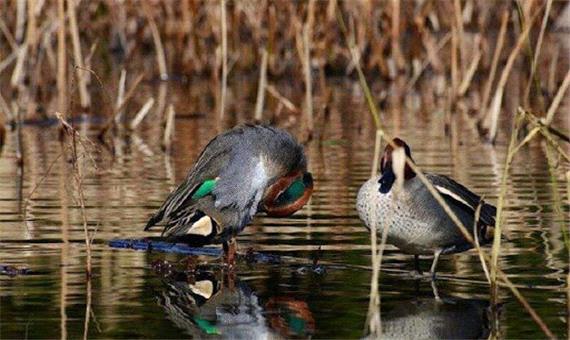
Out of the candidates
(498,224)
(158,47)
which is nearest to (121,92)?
(158,47)

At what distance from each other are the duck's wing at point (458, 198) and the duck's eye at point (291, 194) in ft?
2.15

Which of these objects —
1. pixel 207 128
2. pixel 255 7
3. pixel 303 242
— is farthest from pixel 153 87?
pixel 303 242

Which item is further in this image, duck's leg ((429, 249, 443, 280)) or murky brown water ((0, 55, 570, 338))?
duck's leg ((429, 249, 443, 280))

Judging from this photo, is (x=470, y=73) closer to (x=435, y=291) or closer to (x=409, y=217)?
(x=409, y=217)

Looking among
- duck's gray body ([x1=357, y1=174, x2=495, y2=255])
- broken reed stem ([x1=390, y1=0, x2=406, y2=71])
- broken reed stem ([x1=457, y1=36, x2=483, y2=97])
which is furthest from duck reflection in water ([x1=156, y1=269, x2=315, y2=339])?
broken reed stem ([x1=390, y1=0, x2=406, y2=71])

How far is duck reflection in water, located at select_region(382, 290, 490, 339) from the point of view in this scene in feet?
18.6

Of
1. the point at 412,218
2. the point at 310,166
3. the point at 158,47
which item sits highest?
the point at 158,47

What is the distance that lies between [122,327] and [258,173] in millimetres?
2025

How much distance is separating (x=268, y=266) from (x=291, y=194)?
0.40m

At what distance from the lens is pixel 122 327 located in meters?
5.69

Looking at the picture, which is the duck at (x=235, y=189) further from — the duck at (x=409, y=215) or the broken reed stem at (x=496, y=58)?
the broken reed stem at (x=496, y=58)

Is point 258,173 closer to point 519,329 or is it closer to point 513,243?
point 513,243

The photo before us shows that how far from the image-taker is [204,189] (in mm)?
7637

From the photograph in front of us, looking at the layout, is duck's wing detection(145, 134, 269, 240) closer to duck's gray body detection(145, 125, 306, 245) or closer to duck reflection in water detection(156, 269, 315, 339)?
duck's gray body detection(145, 125, 306, 245)
